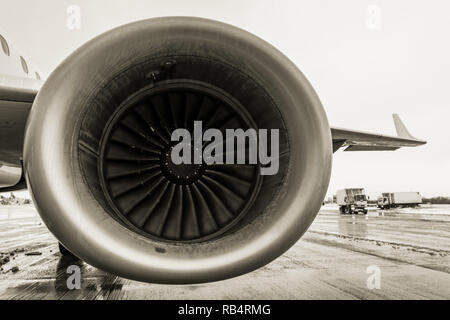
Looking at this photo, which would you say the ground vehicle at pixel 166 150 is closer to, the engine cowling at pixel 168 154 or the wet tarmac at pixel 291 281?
the engine cowling at pixel 168 154

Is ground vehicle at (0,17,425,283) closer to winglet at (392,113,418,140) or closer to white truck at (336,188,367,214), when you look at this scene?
winglet at (392,113,418,140)

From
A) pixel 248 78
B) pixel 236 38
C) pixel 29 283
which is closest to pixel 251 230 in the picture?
pixel 248 78

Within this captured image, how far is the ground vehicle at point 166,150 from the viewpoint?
1.72 m

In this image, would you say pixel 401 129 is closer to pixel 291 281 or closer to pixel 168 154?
pixel 291 281

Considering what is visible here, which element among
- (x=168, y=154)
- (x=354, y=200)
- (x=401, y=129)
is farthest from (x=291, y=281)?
(x=354, y=200)

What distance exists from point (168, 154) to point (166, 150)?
0.04 metres

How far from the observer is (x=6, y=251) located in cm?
672

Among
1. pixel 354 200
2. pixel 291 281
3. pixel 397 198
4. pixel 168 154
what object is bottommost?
pixel 291 281

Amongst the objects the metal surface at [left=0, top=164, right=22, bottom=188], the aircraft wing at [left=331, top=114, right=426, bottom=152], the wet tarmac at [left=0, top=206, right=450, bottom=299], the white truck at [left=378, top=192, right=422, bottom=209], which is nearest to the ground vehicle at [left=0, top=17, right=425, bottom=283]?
the wet tarmac at [left=0, top=206, right=450, bottom=299]

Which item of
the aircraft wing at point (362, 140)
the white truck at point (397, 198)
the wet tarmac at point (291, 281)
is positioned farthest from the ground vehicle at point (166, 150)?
the white truck at point (397, 198)

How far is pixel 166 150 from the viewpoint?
2479 millimetres

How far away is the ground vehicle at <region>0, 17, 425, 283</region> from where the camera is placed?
5.63 feet
